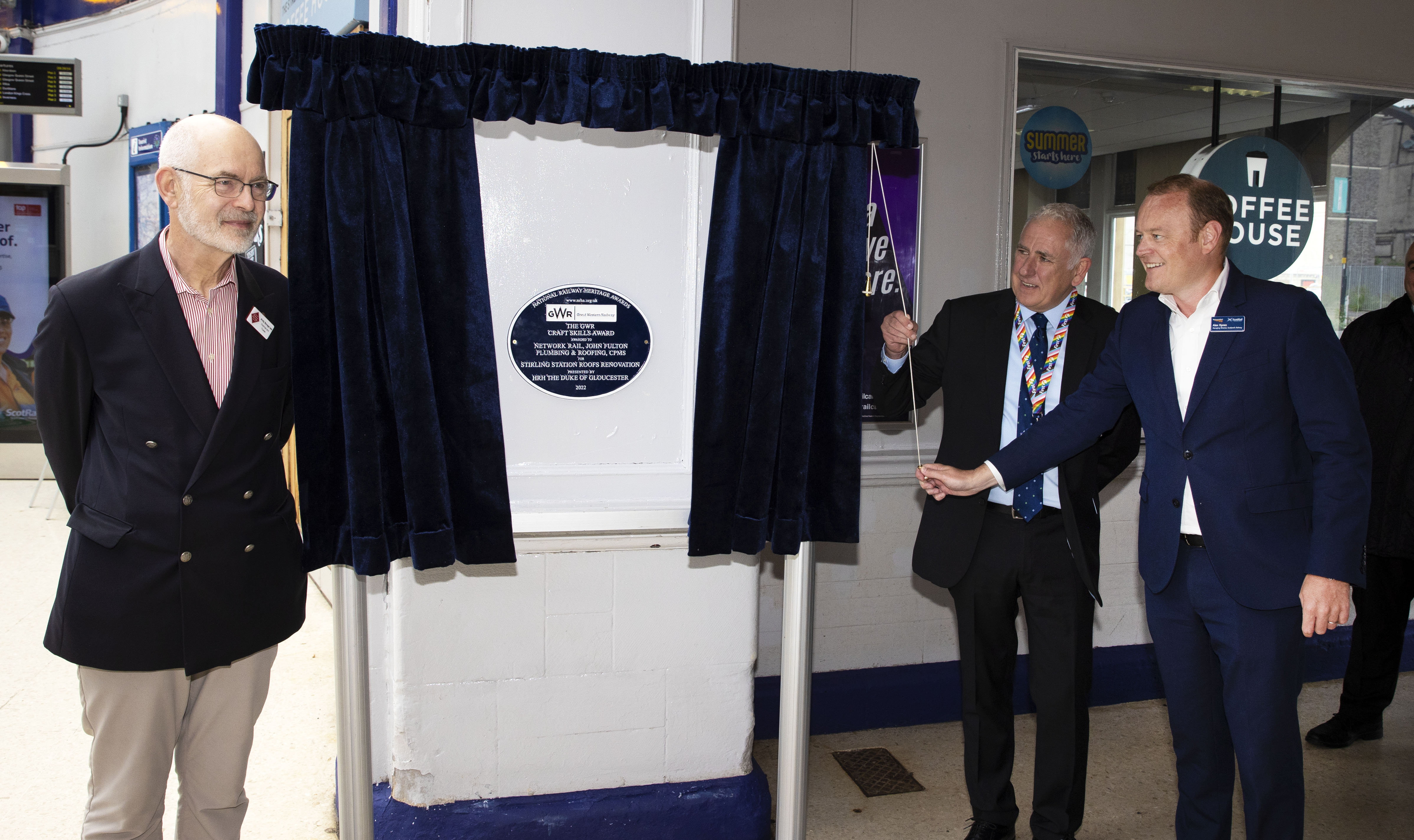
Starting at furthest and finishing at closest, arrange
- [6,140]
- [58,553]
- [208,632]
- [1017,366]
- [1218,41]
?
1. [6,140]
2. [58,553]
3. [1218,41]
4. [1017,366]
5. [208,632]

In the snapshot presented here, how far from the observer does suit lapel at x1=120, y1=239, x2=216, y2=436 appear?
6.52ft

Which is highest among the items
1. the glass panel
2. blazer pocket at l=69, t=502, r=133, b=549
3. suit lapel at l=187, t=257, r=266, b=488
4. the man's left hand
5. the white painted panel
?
the white painted panel

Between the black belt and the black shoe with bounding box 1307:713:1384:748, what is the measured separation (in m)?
1.90

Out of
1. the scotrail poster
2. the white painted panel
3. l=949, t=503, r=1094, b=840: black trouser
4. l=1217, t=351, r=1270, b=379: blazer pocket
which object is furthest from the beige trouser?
the scotrail poster

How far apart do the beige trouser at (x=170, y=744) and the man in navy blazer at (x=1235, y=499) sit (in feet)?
7.21

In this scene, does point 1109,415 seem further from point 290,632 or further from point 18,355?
point 18,355

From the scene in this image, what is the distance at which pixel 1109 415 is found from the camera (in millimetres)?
2635

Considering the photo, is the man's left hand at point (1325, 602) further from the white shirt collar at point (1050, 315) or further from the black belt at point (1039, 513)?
the white shirt collar at point (1050, 315)

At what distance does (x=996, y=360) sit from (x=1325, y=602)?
3.46ft

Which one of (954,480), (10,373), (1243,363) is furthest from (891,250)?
(10,373)

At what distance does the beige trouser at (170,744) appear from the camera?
2.00 metres

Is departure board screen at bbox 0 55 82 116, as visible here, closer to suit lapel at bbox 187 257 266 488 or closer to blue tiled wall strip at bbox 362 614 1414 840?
suit lapel at bbox 187 257 266 488

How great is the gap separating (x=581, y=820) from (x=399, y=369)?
1416 millimetres

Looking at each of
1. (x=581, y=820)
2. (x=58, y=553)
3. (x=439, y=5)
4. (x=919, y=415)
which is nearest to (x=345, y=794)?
(x=581, y=820)
